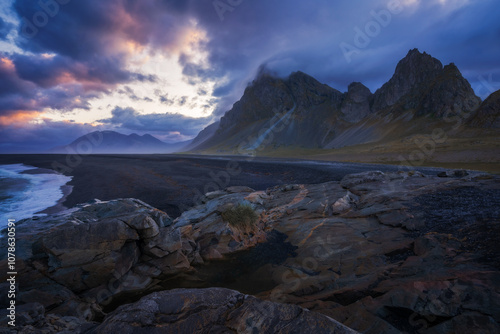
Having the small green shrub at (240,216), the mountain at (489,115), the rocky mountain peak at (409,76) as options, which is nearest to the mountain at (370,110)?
the rocky mountain peak at (409,76)

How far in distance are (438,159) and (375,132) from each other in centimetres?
6941

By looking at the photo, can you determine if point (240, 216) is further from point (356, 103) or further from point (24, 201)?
point (356, 103)

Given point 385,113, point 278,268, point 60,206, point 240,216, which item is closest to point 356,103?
point 385,113

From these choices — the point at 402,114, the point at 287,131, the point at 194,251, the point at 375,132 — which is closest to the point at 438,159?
the point at 194,251

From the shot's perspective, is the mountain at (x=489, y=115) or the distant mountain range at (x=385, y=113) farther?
the distant mountain range at (x=385, y=113)

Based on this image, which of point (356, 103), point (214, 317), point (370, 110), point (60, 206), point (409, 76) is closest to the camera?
point (214, 317)

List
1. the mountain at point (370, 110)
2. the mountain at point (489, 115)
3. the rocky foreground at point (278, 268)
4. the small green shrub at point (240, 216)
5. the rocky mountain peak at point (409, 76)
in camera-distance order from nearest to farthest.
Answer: the rocky foreground at point (278, 268)
the small green shrub at point (240, 216)
the mountain at point (489, 115)
the mountain at point (370, 110)
the rocky mountain peak at point (409, 76)

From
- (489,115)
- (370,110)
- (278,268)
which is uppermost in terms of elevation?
(370,110)

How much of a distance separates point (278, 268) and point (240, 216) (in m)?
4.45

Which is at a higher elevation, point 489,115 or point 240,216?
point 489,115

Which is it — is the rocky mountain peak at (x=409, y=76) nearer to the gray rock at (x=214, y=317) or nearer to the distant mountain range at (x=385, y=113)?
the distant mountain range at (x=385, y=113)

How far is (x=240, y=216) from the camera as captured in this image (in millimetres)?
13469

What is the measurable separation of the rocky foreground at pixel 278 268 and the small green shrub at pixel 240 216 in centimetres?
29

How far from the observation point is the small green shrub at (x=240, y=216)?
13.2 m
